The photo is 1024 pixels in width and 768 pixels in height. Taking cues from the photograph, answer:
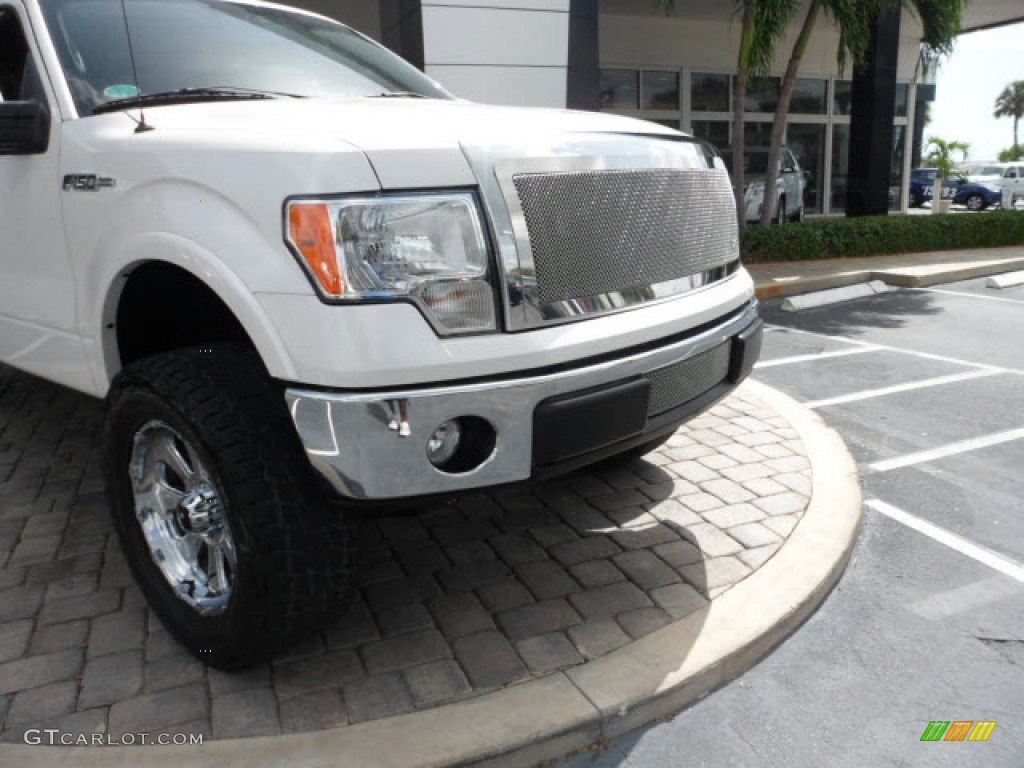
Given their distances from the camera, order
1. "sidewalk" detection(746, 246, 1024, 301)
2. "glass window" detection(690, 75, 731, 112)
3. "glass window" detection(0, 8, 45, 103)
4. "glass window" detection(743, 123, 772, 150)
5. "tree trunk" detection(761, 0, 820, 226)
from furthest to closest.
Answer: "glass window" detection(743, 123, 772, 150)
"glass window" detection(690, 75, 731, 112)
"tree trunk" detection(761, 0, 820, 226)
"sidewalk" detection(746, 246, 1024, 301)
"glass window" detection(0, 8, 45, 103)

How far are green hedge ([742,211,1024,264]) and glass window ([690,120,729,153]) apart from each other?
6642 millimetres

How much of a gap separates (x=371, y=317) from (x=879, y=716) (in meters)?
1.78

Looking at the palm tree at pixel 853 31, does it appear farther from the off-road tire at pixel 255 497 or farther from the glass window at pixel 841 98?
the off-road tire at pixel 255 497

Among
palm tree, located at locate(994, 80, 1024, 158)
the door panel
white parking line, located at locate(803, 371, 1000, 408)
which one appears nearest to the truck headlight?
the door panel

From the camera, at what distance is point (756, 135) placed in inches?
801

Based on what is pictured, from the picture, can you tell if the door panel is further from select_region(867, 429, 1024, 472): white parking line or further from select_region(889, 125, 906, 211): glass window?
select_region(889, 125, 906, 211): glass window

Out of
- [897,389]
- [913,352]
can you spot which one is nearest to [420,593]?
[897,389]

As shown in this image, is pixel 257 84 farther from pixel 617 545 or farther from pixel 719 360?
pixel 617 545

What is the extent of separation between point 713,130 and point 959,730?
19.0 m

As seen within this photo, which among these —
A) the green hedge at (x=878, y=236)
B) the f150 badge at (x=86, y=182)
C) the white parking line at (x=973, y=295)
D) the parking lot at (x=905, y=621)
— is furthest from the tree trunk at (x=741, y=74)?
the f150 badge at (x=86, y=182)

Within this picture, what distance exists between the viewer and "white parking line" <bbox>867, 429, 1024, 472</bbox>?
419 cm

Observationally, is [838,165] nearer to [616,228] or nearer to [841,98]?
[841,98]

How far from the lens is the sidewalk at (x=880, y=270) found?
9.75m

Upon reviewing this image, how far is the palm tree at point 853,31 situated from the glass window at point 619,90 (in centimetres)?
624
